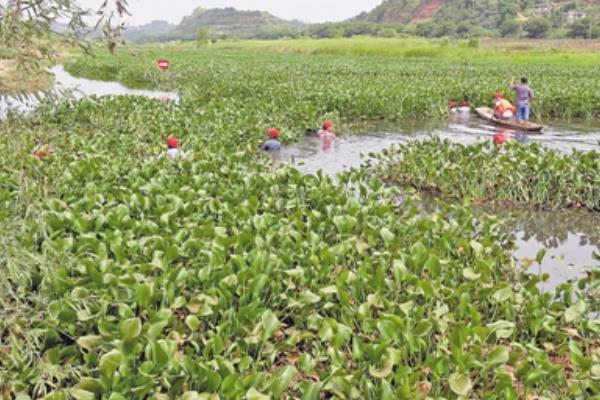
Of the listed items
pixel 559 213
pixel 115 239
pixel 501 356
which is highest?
pixel 115 239

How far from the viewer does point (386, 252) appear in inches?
185

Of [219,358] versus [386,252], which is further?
[386,252]

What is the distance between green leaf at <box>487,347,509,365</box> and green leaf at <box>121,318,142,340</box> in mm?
1890

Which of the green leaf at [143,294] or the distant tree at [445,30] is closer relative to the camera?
the green leaf at [143,294]

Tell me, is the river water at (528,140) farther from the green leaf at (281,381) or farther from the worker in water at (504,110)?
the green leaf at (281,381)

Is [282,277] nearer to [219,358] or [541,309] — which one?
[219,358]

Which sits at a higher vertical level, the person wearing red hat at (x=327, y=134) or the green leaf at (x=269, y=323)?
the green leaf at (x=269, y=323)

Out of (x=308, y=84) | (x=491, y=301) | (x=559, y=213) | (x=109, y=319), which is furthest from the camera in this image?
(x=308, y=84)

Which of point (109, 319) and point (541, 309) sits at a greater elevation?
point (109, 319)

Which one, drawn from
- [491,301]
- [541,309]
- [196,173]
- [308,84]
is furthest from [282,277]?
[308,84]

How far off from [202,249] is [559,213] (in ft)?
17.0

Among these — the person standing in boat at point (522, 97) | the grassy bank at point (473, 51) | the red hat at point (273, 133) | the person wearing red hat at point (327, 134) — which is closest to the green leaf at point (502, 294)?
the red hat at point (273, 133)

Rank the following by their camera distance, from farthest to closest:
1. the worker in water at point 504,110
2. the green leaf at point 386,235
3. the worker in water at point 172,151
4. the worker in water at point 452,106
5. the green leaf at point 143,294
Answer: the worker in water at point 452,106, the worker in water at point 504,110, the worker in water at point 172,151, the green leaf at point 386,235, the green leaf at point 143,294

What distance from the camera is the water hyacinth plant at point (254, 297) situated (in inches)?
121
